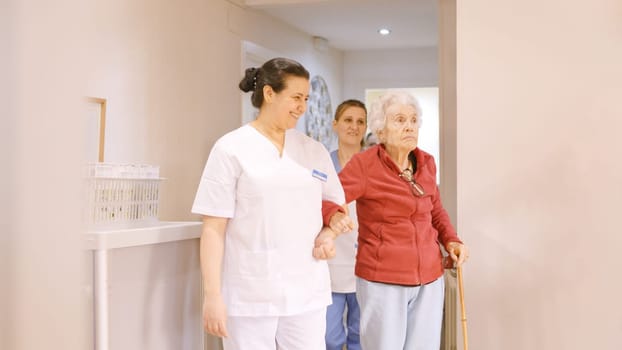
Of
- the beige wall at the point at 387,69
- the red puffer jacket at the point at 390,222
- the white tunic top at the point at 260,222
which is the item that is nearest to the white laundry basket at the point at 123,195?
the white tunic top at the point at 260,222

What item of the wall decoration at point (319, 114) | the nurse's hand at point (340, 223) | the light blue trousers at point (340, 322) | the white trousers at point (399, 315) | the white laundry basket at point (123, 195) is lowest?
the light blue trousers at point (340, 322)

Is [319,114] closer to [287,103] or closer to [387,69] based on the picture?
[387,69]

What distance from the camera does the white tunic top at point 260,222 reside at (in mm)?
1676

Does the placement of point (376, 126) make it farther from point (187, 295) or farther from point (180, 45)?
point (180, 45)

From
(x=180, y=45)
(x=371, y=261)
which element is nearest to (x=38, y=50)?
(x=371, y=261)

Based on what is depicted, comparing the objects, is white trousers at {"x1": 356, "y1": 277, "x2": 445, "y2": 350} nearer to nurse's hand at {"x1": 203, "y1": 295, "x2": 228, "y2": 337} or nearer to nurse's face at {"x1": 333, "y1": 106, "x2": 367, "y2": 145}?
nurse's hand at {"x1": 203, "y1": 295, "x2": 228, "y2": 337}

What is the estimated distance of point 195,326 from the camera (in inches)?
72.8

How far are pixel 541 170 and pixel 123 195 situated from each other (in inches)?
66.0

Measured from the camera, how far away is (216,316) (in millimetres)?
1615

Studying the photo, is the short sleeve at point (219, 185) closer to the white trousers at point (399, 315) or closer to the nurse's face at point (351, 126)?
the white trousers at point (399, 315)


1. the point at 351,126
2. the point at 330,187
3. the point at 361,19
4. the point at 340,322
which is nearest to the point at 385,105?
the point at 330,187

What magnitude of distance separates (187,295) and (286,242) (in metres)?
0.33

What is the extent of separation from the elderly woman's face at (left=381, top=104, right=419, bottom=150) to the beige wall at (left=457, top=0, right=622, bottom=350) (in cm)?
69

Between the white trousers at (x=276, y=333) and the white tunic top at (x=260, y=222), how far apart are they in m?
0.03
